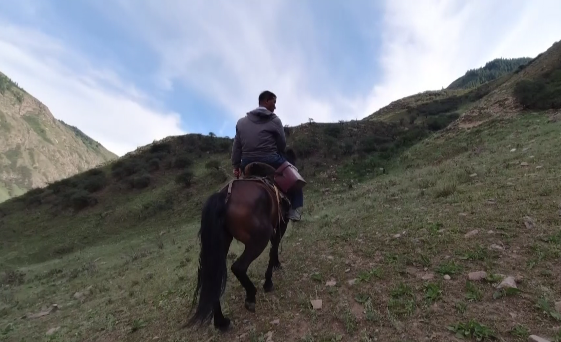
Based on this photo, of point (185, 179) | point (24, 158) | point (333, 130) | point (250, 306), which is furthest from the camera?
point (24, 158)

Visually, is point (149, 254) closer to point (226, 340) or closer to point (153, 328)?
point (153, 328)

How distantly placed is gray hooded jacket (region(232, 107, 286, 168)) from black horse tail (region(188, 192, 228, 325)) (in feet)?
3.92

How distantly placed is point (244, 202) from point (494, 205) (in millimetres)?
5570

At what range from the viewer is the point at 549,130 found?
13.9 meters

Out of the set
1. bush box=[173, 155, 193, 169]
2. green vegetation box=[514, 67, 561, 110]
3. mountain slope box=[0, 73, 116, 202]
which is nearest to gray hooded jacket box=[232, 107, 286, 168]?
green vegetation box=[514, 67, 561, 110]

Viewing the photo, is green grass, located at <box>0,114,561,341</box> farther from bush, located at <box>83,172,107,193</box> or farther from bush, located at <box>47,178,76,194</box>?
bush, located at <box>47,178,76,194</box>

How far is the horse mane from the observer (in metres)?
5.46

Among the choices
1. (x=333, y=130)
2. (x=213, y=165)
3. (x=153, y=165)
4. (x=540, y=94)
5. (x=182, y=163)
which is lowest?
(x=213, y=165)

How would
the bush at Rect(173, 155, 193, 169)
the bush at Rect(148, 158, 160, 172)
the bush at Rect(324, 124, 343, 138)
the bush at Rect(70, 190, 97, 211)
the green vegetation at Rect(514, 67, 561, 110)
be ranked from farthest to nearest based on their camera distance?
the bush at Rect(148, 158, 160, 172) < the bush at Rect(324, 124, 343, 138) < the bush at Rect(173, 155, 193, 169) < the bush at Rect(70, 190, 97, 211) < the green vegetation at Rect(514, 67, 561, 110)

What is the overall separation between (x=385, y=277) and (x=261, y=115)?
313 centimetres

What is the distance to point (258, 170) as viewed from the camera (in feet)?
18.0

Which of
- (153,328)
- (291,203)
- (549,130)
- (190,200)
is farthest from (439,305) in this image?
(190,200)

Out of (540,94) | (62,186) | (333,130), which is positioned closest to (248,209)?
(540,94)

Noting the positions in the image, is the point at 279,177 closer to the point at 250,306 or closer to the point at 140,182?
the point at 250,306
